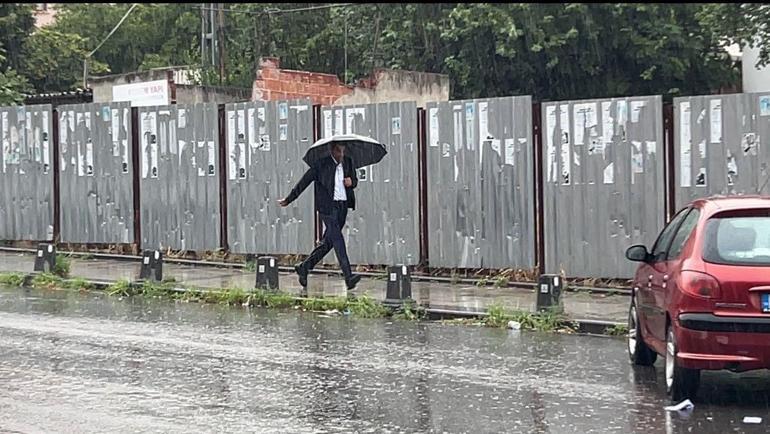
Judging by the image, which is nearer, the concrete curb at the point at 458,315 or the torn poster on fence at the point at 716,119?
the concrete curb at the point at 458,315

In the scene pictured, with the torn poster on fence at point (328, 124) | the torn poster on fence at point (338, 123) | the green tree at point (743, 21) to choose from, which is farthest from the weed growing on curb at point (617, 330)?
the green tree at point (743, 21)

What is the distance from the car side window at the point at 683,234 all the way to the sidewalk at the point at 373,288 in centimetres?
326

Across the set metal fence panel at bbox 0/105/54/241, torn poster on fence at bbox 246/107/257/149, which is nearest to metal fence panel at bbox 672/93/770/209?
torn poster on fence at bbox 246/107/257/149

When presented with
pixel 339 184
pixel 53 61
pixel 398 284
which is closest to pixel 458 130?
pixel 339 184

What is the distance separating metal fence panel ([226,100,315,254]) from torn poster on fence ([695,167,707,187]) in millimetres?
5858

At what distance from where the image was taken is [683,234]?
29.2 feet

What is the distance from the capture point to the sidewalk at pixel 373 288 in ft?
43.3

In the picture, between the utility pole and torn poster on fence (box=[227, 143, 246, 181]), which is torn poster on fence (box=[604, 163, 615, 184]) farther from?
the utility pole

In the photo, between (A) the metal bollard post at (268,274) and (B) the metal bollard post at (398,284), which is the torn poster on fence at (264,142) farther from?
(B) the metal bollard post at (398,284)

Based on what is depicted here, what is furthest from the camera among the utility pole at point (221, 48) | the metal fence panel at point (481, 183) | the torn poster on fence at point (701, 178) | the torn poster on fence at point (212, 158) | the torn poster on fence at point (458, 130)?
the utility pole at point (221, 48)

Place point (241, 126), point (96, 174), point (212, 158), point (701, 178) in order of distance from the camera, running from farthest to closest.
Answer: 1. point (96, 174)
2. point (212, 158)
3. point (241, 126)
4. point (701, 178)

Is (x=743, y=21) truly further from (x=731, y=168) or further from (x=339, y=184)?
(x=339, y=184)

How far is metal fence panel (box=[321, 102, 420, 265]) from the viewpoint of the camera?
16016 millimetres

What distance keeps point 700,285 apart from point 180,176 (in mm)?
11636
